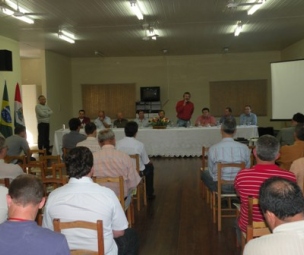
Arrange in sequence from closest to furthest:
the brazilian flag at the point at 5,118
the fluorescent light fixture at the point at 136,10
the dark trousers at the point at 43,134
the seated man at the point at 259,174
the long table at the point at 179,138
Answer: the seated man at the point at 259,174, the fluorescent light fixture at the point at 136,10, the brazilian flag at the point at 5,118, the long table at the point at 179,138, the dark trousers at the point at 43,134

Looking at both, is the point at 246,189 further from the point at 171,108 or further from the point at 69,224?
the point at 171,108

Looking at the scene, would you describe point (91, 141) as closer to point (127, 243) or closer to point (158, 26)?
point (127, 243)

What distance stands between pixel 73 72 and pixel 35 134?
277 cm

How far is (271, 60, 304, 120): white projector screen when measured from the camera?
1003 cm

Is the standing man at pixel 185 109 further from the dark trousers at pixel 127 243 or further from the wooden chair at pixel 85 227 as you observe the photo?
the wooden chair at pixel 85 227

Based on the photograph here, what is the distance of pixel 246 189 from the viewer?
3213 millimetres

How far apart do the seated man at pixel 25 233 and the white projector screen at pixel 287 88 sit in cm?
922

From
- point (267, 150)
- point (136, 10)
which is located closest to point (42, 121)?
point (136, 10)

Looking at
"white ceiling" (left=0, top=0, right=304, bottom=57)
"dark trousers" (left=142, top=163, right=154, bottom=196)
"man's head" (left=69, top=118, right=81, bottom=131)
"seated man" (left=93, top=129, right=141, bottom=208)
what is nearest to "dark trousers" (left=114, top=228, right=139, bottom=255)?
"seated man" (left=93, top=129, right=141, bottom=208)

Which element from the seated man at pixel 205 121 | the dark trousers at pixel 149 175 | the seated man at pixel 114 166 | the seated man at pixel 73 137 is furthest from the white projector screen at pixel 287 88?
the seated man at pixel 114 166

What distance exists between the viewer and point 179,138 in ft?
32.6

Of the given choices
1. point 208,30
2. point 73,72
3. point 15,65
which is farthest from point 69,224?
point 73,72

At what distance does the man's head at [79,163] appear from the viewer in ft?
8.79

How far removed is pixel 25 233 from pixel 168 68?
13.3 metres
